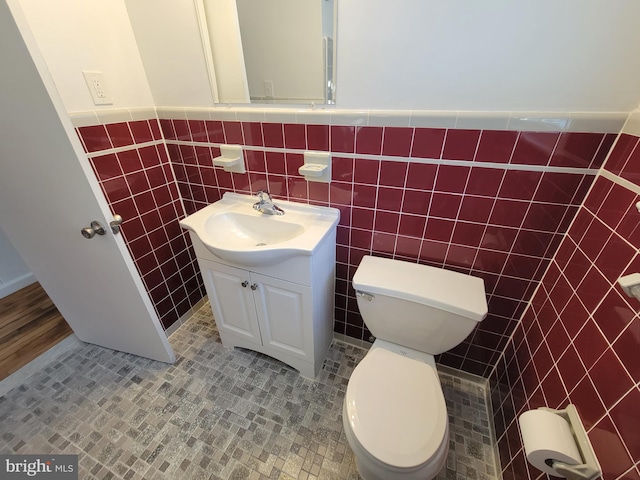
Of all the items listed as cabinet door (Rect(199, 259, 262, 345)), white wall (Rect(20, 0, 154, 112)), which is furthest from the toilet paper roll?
white wall (Rect(20, 0, 154, 112))

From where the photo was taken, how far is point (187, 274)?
67.4 inches

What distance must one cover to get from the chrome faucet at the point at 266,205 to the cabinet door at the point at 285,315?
32 cm

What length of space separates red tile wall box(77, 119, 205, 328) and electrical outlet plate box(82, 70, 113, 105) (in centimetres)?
10

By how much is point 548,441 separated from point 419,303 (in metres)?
0.47

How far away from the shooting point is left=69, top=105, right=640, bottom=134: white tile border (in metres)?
Answer: 0.77

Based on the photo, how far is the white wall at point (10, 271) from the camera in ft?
6.08

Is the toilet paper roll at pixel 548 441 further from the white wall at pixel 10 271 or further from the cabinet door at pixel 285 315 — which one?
the white wall at pixel 10 271

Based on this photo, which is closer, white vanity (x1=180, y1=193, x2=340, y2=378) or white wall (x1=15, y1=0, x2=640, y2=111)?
white wall (x1=15, y1=0, x2=640, y2=111)

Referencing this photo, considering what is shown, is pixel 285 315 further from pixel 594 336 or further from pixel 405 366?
pixel 594 336

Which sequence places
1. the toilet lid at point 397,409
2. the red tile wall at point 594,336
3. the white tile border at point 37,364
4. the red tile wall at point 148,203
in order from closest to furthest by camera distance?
the red tile wall at point 594,336 < the toilet lid at point 397,409 < the red tile wall at point 148,203 < the white tile border at point 37,364

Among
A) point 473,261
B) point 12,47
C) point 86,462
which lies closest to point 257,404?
point 86,462

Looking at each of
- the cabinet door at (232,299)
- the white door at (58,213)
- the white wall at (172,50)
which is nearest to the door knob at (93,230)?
the white door at (58,213)

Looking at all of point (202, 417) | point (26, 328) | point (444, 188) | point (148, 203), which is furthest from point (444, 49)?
point (26, 328)

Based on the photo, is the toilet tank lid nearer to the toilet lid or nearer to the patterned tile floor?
the toilet lid
